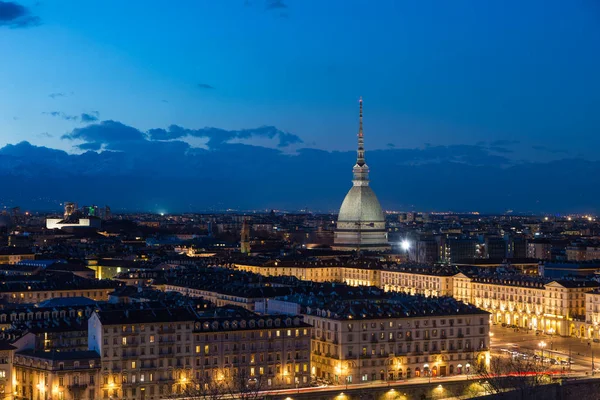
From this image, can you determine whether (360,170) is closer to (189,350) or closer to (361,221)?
(361,221)

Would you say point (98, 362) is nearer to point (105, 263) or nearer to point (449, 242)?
point (105, 263)

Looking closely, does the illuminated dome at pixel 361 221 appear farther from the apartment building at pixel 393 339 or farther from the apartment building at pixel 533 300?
the apartment building at pixel 393 339

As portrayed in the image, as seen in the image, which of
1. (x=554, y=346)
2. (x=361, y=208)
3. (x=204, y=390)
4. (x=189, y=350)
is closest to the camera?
(x=204, y=390)

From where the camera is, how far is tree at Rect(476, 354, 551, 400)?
55.3 metres

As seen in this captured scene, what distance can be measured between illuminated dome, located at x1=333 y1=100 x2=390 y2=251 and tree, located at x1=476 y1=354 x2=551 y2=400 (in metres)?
75.0

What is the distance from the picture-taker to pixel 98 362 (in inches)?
2132

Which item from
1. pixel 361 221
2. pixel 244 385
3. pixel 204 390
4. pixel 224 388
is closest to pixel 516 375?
pixel 244 385

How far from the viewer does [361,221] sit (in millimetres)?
140125

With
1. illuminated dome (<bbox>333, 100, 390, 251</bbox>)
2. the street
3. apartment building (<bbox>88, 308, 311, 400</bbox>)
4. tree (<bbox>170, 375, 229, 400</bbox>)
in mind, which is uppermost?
illuminated dome (<bbox>333, 100, 390, 251</bbox>)

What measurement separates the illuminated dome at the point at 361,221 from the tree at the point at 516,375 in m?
75.0

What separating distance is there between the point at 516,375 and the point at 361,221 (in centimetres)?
8292

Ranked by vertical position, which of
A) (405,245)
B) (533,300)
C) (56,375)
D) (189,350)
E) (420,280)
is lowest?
(56,375)

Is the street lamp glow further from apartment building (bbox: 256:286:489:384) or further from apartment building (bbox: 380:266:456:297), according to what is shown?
apartment building (bbox: 256:286:489:384)

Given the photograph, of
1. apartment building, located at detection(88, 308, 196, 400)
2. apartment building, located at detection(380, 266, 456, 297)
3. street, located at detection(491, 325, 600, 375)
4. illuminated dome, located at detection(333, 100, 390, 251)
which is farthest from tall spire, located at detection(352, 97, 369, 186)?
apartment building, located at detection(88, 308, 196, 400)
